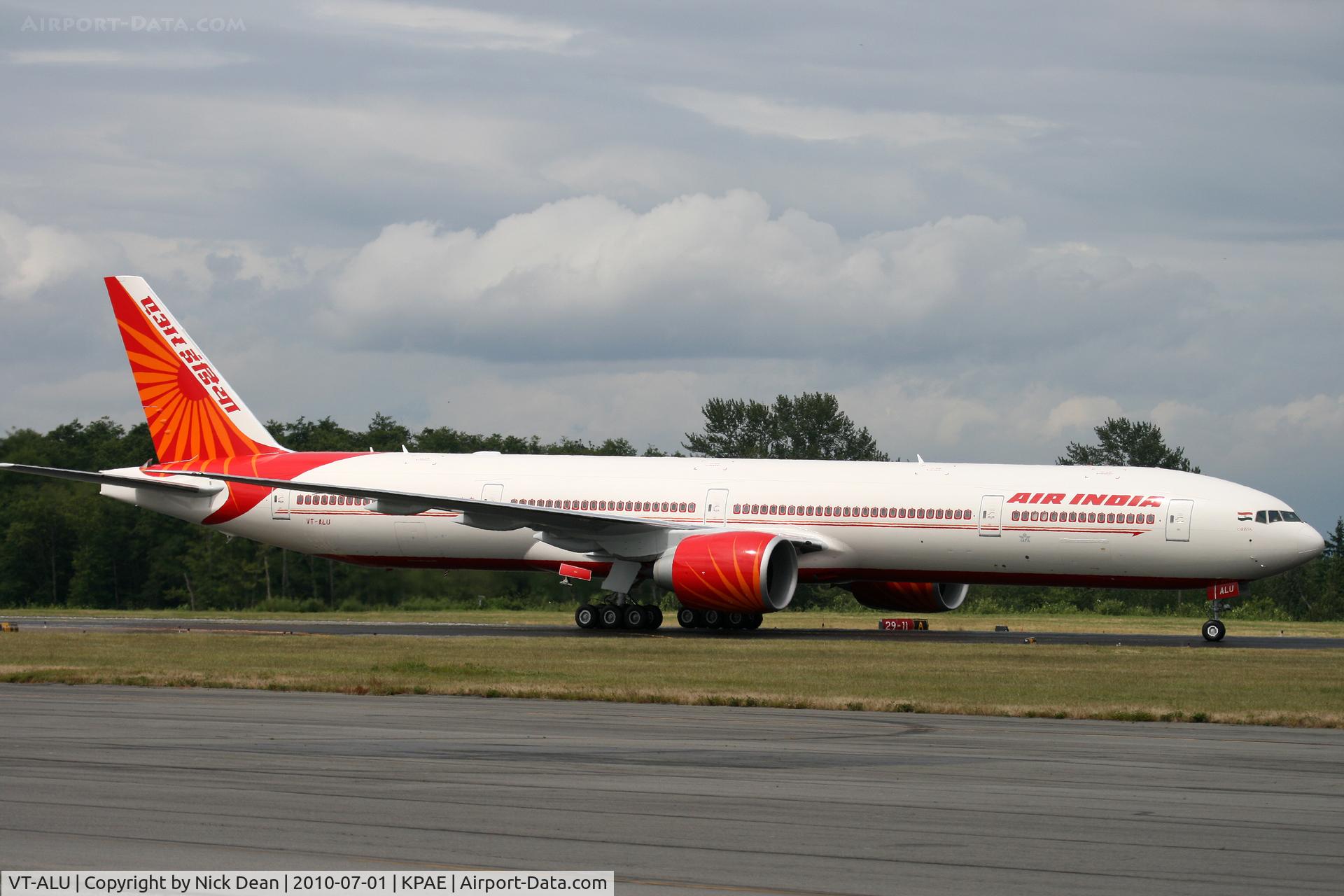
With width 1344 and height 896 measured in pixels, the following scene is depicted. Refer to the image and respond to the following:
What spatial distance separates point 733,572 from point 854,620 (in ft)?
45.7

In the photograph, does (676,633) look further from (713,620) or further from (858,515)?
(858,515)

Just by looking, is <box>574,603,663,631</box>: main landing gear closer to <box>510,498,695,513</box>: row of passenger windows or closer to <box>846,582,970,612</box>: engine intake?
<box>510,498,695,513</box>: row of passenger windows

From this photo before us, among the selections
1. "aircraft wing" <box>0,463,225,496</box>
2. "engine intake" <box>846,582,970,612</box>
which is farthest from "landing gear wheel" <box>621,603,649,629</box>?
"aircraft wing" <box>0,463,225,496</box>

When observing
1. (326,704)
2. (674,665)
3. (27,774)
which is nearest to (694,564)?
(674,665)

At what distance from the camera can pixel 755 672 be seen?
2372 cm

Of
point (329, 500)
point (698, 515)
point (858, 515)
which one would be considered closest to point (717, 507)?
point (698, 515)

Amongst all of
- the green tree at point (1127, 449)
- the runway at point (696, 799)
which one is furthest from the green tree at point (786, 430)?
the runway at point (696, 799)

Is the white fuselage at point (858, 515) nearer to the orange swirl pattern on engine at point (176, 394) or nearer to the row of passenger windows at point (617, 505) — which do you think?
the row of passenger windows at point (617, 505)

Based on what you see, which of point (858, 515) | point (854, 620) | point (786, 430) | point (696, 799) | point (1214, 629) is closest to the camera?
point (696, 799)

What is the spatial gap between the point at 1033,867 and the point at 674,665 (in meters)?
16.7

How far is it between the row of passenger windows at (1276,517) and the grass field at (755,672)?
3690 millimetres

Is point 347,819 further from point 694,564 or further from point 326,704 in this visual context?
point 694,564

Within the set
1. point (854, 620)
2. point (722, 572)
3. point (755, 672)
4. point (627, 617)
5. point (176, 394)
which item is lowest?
point (755, 672)

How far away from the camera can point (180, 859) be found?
8.71 meters
